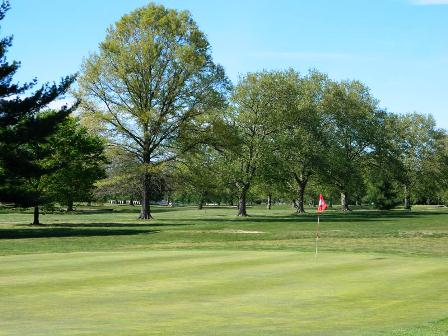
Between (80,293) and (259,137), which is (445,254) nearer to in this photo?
(80,293)

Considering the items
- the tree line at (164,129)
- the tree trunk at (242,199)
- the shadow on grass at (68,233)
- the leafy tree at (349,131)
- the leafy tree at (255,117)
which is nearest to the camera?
the shadow on grass at (68,233)

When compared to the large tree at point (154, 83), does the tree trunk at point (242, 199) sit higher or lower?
lower

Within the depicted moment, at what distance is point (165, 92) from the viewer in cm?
6281

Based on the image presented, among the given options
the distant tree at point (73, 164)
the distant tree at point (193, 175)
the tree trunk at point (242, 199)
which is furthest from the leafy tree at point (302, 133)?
the distant tree at point (73, 164)

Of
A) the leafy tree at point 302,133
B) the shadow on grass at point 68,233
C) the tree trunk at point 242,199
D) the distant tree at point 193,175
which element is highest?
the leafy tree at point 302,133

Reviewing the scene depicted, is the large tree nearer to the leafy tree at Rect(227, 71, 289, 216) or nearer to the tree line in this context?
the tree line

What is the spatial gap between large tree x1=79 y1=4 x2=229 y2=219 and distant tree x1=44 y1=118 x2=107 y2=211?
14.0 ft

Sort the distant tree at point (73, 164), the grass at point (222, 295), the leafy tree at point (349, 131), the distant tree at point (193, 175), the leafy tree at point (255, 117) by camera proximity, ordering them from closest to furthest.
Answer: the grass at point (222, 295) → the distant tree at point (73, 164) → the distant tree at point (193, 175) → the leafy tree at point (255, 117) → the leafy tree at point (349, 131)

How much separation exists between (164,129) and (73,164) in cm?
997

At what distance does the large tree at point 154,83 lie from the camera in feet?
202

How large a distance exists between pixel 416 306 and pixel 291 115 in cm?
6722

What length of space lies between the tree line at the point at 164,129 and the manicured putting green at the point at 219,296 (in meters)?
27.2

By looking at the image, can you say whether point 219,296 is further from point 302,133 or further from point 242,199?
point 302,133

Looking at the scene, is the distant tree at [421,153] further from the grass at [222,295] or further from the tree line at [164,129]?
the grass at [222,295]
